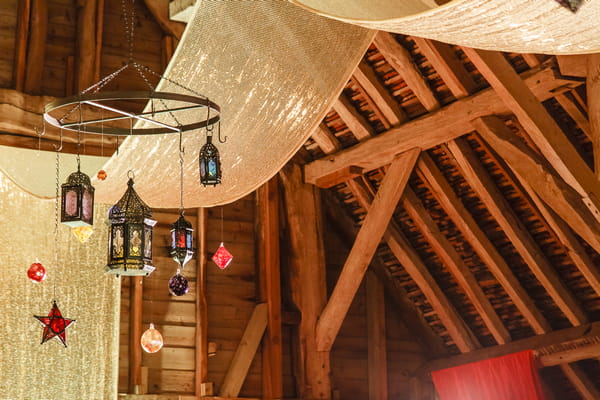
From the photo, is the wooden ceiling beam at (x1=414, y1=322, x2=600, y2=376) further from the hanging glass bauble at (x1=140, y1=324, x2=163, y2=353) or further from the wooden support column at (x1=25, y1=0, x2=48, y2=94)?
the wooden support column at (x1=25, y1=0, x2=48, y2=94)

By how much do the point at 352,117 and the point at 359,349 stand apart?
70.0 inches

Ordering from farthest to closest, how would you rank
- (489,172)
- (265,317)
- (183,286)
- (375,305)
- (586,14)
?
1. (375,305)
2. (265,317)
3. (489,172)
4. (183,286)
5. (586,14)

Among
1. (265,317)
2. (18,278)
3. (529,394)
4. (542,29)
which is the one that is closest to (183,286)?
(18,278)

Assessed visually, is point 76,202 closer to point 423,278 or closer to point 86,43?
point 86,43

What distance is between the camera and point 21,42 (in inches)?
234

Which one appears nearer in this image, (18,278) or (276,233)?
(18,278)

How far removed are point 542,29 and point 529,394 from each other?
13.1 ft

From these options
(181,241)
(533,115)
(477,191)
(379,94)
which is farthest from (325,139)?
(181,241)

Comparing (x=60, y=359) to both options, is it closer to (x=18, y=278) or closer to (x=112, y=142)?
(x=18, y=278)

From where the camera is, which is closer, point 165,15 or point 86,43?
point 86,43

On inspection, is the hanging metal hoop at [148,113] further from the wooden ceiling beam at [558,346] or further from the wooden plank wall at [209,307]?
the wooden ceiling beam at [558,346]

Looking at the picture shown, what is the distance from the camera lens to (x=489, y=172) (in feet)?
19.7

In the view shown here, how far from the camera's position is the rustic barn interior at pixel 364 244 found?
5770 mm

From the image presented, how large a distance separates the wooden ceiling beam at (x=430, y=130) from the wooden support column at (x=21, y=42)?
200cm
